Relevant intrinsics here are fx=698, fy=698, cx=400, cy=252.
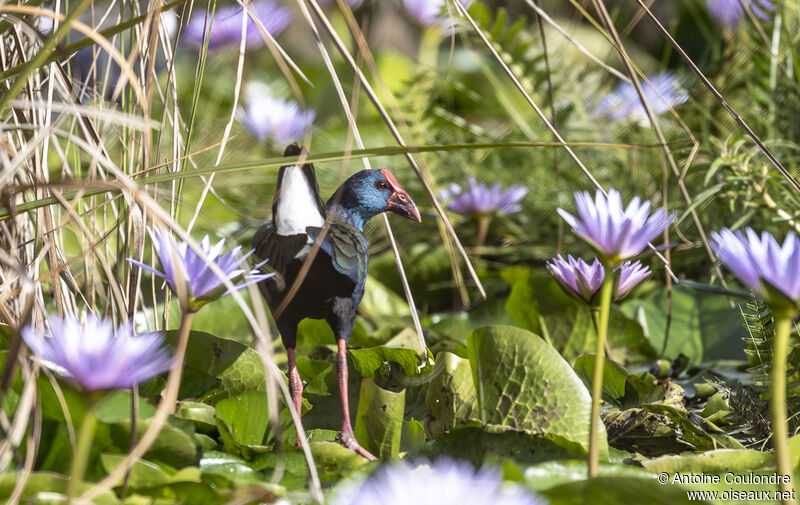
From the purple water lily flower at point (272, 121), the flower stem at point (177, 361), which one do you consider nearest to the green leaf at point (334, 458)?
the flower stem at point (177, 361)

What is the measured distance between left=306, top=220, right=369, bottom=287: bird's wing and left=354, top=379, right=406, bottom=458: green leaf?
3.3 inches

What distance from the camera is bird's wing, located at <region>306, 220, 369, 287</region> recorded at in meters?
0.52

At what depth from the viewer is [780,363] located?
324 millimetres

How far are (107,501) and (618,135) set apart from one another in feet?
3.63

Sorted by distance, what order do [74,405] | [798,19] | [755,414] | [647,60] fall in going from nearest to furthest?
[74,405] < [755,414] < [798,19] < [647,60]

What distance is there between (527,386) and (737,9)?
96 centimetres

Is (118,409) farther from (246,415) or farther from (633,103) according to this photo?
(633,103)

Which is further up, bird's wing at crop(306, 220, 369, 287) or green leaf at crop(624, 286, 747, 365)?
bird's wing at crop(306, 220, 369, 287)

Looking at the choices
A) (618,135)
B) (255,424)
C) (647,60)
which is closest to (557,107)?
(618,135)

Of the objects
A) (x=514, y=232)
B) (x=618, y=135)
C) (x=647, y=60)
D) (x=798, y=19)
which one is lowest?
(x=514, y=232)

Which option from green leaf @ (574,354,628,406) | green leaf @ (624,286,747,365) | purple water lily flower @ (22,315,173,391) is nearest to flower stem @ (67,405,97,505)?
purple water lily flower @ (22,315,173,391)

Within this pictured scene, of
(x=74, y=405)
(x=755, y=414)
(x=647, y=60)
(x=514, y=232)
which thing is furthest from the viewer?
(x=647, y=60)

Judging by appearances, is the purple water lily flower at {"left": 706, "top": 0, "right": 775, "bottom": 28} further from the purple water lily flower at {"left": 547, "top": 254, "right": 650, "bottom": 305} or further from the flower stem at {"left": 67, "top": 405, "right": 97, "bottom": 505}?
the flower stem at {"left": 67, "top": 405, "right": 97, "bottom": 505}

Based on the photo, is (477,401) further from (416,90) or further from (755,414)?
(416,90)
